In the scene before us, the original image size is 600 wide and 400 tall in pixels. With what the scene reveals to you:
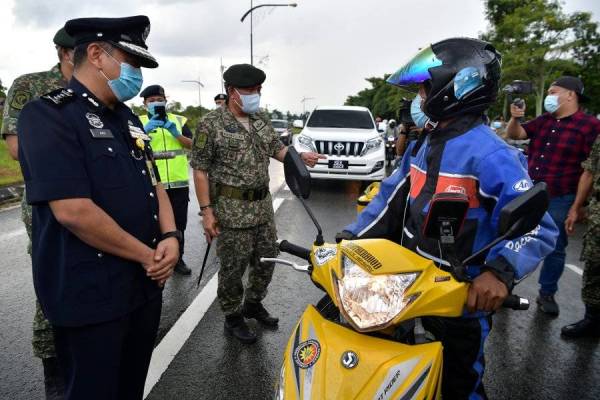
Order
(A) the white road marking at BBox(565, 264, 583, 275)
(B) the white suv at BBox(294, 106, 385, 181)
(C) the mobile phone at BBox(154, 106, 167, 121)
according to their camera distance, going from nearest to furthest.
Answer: (C) the mobile phone at BBox(154, 106, 167, 121) < (A) the white road marking at BBox(565, 264, 583, 275) < (B) the white suv at BBox(294, 106, 385, 181)

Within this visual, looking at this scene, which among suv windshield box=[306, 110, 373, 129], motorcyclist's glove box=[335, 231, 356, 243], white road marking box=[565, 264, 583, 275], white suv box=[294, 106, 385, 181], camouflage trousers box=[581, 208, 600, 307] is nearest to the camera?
motorcyclist's glove box=[335, 231, 356, 243]

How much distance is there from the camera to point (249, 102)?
121 inches

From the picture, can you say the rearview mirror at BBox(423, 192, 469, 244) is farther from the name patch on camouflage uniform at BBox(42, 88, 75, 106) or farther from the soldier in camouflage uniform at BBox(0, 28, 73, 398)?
the soldier in camouflage uniform at BBox(0, 28, 73, 398)

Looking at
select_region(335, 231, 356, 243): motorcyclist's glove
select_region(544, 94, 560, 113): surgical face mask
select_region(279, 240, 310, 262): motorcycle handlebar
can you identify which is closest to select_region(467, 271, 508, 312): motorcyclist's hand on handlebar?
select_region(279, 240, 310, 262): motorcycle handlebar

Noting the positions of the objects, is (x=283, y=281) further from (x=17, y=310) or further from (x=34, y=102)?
(x=34, y=102)

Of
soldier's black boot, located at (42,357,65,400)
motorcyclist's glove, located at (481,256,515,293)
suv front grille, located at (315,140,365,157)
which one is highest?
motorcyclist's glove, located at (481,256,515,293)

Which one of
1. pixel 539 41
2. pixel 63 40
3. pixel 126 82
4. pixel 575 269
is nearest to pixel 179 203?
pixel 63 40

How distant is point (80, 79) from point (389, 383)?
1.57m

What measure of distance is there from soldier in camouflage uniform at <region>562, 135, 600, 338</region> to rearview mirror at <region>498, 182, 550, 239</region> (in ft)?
8.52

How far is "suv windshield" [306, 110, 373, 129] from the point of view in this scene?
10.4 metres

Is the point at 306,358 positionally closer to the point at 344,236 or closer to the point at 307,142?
the point at 344,236

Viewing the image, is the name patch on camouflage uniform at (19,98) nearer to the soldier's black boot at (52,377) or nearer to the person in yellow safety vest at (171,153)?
the soldier's black boot at (52,377)

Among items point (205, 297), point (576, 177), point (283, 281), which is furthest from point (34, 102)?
A: point (576, 177)

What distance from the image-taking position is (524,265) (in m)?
1.49
